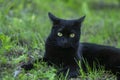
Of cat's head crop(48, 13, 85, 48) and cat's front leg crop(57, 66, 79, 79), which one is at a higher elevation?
cat's head crop(48, 13, 85, 48)

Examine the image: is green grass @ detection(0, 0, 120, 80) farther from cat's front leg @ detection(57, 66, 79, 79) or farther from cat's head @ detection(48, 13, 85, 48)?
cat's head @ detection(48, 13, 85, 48)

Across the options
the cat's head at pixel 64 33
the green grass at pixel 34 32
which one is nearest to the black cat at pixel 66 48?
the cat's head at pixel 64 33

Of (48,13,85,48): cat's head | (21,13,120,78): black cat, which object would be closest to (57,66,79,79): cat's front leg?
(21,13,120,78): black cat

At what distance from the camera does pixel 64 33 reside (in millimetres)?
5363

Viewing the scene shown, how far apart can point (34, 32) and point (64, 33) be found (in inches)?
86.8

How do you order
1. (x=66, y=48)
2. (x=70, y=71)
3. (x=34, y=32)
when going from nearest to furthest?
(x=70, y=71) → (x=66, y=48) → (x=34, y=32)

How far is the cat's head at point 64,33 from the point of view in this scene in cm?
532

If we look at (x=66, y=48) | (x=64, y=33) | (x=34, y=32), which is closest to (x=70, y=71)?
(x=66, y=48)

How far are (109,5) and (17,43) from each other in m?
8.18

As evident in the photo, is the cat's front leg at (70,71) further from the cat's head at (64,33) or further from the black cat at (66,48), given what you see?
the cat's head at (64,33)

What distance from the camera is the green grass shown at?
5293 millimetres

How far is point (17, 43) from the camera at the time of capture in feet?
20.6

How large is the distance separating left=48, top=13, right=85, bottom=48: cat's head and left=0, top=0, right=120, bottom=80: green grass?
14.6 inches

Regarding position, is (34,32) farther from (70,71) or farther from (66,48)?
(70,71)
